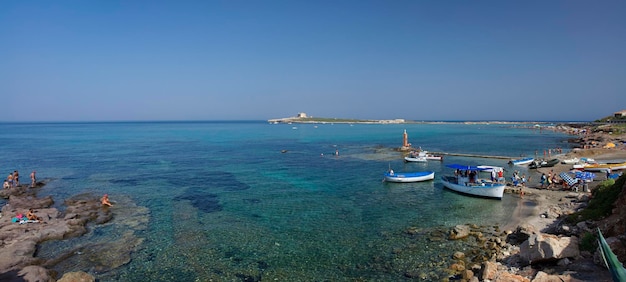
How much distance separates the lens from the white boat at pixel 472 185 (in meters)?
30.1

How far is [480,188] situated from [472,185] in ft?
3.03

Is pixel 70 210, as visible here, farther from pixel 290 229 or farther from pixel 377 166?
pixel 377 166

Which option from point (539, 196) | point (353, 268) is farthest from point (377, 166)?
point (353, 268)

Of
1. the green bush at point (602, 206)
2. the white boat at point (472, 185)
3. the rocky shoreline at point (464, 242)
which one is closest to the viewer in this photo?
the rocky shoreline at point (464, 242)

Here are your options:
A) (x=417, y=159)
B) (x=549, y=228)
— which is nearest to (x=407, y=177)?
(x=417, y=159)

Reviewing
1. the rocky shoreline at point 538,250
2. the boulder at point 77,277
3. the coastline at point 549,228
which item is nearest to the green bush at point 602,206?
the rocky shoreline at point 538,250

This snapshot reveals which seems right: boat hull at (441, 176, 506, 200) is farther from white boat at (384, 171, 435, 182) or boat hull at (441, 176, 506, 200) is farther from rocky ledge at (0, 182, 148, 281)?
rocky ledge at (0, 182, 148, 281)

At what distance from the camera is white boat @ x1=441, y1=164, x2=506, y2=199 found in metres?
30.1

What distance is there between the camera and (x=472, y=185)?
31.7 meters

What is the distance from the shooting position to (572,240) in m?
14.9

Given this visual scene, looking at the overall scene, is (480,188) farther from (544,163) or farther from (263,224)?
(544,163)

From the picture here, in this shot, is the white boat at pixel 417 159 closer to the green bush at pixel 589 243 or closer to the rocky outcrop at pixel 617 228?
the rocky outcrop at pixel 617 228

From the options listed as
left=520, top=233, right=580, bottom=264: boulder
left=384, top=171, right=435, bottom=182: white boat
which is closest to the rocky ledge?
left=520, top=233, right=580, bottom=264: boulder

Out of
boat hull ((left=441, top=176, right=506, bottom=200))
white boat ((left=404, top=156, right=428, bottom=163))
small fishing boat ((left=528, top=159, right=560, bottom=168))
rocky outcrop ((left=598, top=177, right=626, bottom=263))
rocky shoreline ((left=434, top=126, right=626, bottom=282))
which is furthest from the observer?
white boat ((left=404, top=156, right=428, bottom=163))
